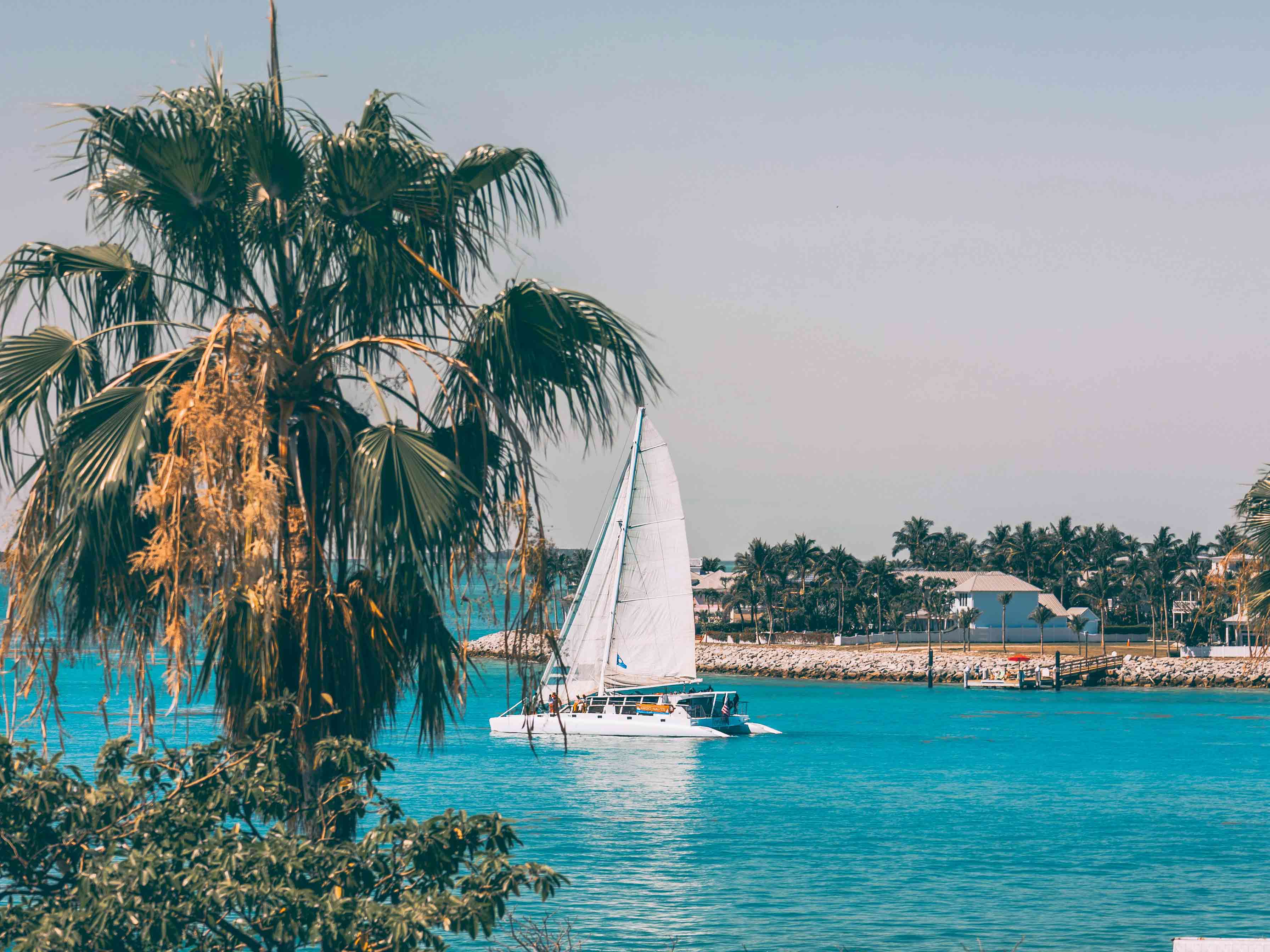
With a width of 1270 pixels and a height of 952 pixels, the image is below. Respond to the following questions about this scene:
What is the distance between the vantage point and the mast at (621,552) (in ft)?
271

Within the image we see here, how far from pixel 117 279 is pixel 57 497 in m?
1.91

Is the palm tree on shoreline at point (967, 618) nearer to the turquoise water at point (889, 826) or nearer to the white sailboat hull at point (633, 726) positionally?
the turquoise water at point (889, 826)

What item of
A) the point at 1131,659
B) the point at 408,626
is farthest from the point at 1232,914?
Answer: the point at 1131,659

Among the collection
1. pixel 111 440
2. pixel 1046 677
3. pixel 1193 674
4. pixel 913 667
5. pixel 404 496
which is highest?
pixel 111 440

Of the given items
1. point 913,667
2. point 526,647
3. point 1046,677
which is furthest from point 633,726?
point 526,647

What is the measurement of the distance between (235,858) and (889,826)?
56.4 meters

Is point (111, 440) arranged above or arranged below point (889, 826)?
above

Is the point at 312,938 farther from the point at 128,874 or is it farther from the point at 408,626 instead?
the point at 408,626

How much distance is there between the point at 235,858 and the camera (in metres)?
9.57

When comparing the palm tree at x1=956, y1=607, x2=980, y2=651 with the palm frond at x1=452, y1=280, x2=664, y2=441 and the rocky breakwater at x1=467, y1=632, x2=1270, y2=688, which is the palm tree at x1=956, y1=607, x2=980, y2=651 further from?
the palm frond at x1=452, y1=280, x2=664, y2=441

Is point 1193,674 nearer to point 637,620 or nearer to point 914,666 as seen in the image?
point 914,666

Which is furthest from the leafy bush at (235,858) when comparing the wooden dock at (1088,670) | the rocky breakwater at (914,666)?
the wooden dock at (1088,670)

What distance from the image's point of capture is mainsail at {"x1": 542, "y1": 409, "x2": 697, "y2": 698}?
8506 centimetres

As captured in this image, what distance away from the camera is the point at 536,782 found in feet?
251
